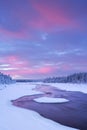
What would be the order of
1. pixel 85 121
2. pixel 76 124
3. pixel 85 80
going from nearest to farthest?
1. pixel 76 124
2. pixel 85 121
3. pixel 85 80

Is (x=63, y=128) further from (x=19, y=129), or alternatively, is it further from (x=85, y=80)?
(x=85, y=80)

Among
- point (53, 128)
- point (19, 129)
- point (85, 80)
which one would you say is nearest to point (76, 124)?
point (53, 128)

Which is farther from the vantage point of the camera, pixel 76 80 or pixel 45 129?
pixel 76 80

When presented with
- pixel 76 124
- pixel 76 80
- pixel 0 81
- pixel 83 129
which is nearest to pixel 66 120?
pixel 76 124

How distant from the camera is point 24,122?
14164 millimetres

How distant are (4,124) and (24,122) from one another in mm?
1709

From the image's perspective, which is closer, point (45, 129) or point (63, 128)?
point (45, 129)

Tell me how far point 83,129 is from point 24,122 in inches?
180

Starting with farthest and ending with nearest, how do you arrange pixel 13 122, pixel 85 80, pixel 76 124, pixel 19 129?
pixel 85 80 < pixel 76 124 < pixel 13 122 < pixel 19 129

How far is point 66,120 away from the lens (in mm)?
16891

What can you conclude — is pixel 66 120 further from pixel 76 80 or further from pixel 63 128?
pixel 76 80

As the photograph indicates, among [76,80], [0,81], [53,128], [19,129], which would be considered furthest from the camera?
[76,80]

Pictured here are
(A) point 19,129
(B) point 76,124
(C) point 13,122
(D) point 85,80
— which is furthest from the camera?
(D) point 85,80

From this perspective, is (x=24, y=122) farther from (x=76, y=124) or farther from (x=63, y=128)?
(x=76, y=124)
